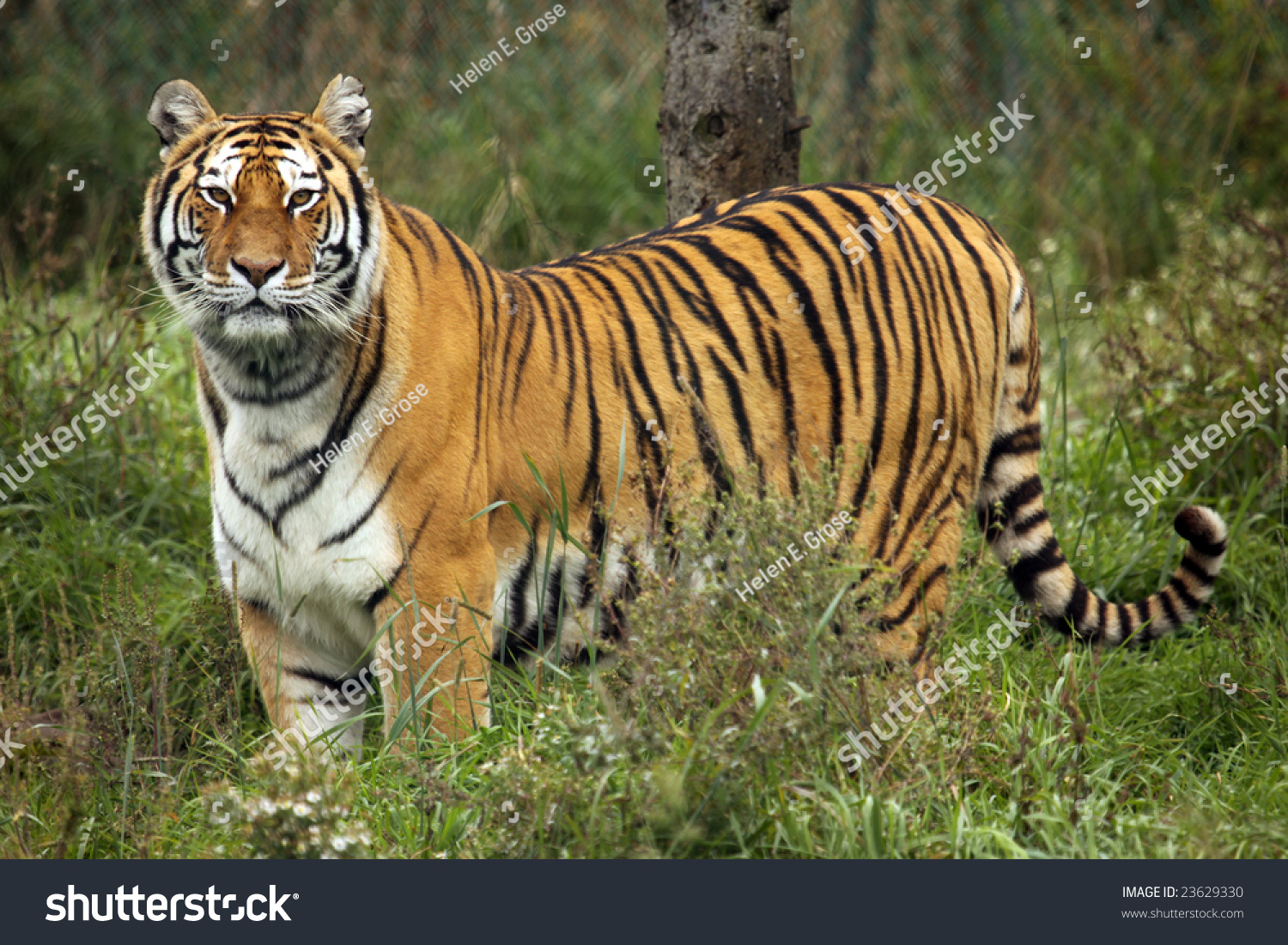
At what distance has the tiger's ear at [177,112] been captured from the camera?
3.05 m

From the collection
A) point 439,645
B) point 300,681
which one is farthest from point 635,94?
point 439,645

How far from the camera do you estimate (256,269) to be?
9.09 feet

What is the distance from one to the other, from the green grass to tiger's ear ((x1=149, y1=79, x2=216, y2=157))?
1.09 metres

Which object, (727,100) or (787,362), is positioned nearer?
(787,362)

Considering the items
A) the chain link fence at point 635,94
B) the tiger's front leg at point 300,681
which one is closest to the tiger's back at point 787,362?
the tiger's front leg at point 300,681

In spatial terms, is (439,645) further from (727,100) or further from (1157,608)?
(727,100)

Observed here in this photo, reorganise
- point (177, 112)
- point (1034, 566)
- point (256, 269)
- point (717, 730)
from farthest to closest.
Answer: point (1034, 566) < point (177, 112) < point (256, 269) < point (717, 730)

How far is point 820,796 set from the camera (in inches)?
98.2

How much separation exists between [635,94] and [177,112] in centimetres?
518

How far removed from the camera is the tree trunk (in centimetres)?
421

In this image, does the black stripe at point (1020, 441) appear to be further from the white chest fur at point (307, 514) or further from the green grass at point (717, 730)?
the white chest fur at point (307, 514)

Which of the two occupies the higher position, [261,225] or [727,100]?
[727,100]

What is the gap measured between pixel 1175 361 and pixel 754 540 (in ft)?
9.51
